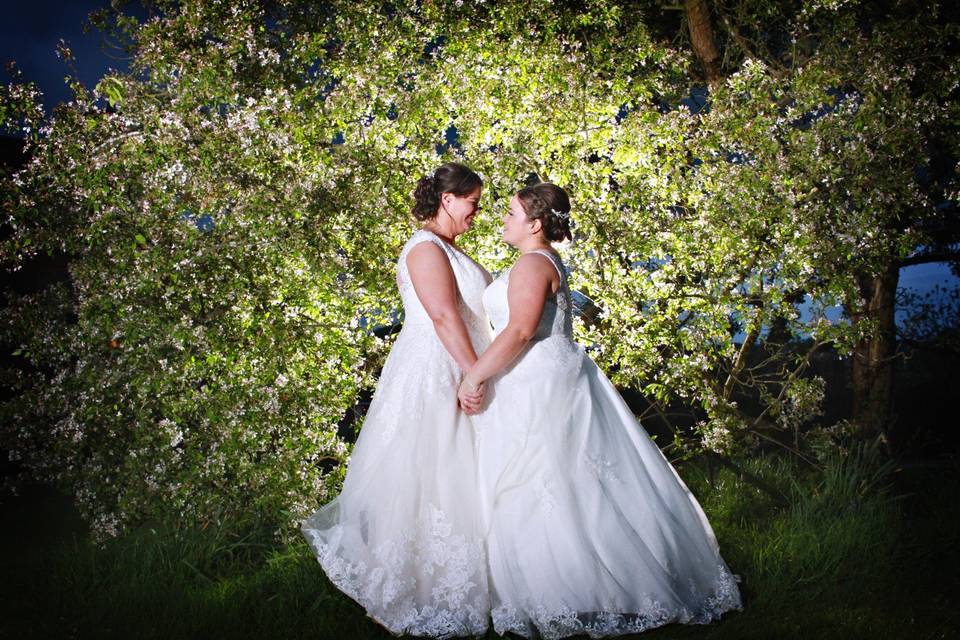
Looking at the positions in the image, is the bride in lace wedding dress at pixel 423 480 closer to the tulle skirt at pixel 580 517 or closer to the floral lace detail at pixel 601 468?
the tulle skirt at pixel 580 517

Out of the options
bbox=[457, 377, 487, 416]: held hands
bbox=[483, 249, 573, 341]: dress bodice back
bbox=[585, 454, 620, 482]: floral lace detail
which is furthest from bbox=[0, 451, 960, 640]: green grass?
bbox=[483, 249, 573, 341]: dress bodice back

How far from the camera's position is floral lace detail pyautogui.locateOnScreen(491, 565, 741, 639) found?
3.80 m

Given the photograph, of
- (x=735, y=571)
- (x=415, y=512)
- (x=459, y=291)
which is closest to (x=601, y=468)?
(x=415, y=512)

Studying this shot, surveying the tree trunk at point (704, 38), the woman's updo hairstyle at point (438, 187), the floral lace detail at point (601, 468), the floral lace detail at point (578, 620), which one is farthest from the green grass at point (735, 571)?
the tree trunk at point (704, 38)

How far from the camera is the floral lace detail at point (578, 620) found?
12.5ft

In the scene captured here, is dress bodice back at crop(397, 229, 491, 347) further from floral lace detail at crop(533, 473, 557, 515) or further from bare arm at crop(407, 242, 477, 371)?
floral lace detail at crop(533, 473, 557, 515)

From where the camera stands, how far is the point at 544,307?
425cm

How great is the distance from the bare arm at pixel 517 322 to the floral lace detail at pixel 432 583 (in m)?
0.75

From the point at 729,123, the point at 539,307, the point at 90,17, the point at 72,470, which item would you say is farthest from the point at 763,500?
the point at 90,17

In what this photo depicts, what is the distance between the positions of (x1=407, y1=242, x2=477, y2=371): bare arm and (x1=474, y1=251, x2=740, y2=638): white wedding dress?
9.4 inches

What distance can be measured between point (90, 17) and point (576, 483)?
5199 millimetres

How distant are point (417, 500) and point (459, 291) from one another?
111 cm

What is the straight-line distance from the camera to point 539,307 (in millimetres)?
4117

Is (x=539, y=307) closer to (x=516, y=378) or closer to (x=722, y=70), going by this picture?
(x=516, y=378)
